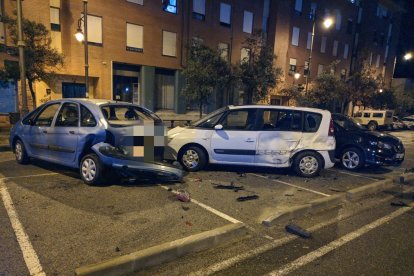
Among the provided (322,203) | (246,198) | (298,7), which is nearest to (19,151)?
(246,198)

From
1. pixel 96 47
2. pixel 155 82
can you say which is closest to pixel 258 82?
pixel 155 82

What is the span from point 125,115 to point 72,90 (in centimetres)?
1471

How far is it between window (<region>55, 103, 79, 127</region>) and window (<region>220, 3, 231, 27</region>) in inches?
846

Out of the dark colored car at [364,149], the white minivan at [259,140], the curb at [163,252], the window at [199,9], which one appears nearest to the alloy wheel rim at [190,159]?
the white minivan at [259,140]

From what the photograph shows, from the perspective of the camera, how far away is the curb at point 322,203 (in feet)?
15.4

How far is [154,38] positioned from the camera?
2155 cm

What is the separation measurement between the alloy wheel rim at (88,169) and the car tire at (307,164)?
4.80 meters

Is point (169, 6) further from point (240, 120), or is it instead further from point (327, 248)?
point (327, 248)

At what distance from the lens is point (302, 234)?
4223 mm

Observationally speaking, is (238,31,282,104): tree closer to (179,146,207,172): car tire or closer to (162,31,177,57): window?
(162,31,177,57): window

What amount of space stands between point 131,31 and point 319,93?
1736cm

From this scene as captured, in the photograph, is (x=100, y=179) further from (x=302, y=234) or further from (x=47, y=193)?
(x=302, y=234)

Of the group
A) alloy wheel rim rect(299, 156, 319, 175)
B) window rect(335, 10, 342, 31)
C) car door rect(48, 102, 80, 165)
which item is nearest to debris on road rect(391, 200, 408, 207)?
alloy wheel rim rect(299, 156, 319, 175)

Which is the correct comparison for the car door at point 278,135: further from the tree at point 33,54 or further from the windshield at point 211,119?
the tree at point 33,54
